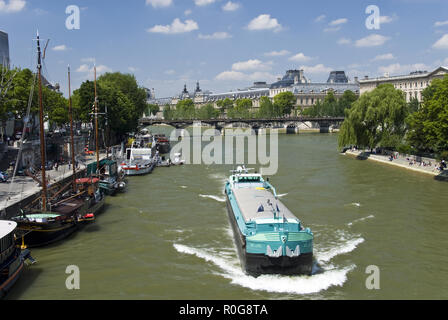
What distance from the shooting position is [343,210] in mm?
34031

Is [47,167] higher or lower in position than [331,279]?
higher

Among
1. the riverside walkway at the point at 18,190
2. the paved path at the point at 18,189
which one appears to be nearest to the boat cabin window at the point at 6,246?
the riverside walkway at the point at 18,190

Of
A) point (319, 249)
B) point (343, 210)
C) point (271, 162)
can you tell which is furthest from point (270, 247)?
point (271, 162)

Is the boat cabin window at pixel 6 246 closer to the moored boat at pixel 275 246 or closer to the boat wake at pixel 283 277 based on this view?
the boat wake at pixel 283 277

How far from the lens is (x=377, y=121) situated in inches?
2598

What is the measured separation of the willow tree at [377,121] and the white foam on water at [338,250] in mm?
42408

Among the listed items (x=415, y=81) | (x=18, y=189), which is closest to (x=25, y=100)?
(x=18, y=189)

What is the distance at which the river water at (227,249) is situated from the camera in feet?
63.8

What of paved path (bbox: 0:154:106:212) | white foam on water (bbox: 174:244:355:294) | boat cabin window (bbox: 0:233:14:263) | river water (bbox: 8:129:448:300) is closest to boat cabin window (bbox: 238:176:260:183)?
river water (bbox: 8:129:448:300)

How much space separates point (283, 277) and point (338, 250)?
6287mm

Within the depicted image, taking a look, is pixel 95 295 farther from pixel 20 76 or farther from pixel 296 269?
pixel 20 76

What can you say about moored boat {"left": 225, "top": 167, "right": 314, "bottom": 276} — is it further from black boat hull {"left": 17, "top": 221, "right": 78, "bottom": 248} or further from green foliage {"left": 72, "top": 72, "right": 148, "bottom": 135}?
green foliage {"left": 72, "top": 72, "right": 148, "bottom": 135}
